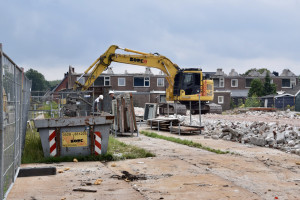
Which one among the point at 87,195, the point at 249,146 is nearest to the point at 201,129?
the point at 249,146

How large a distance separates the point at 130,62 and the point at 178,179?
61.7 ft

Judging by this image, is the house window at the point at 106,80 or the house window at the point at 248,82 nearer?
the house window at the point at 106,80

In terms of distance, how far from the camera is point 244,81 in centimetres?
6003

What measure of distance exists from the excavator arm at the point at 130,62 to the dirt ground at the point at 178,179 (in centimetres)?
1430

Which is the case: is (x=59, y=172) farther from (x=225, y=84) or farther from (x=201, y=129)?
(x=225, y=84)

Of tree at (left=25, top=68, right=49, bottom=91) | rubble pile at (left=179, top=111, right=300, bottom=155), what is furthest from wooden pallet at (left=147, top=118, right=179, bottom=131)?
tree at (left=25, top=68, right=49, bottom=91)

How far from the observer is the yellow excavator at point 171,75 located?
941 inches

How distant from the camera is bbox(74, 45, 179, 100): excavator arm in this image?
933 inches

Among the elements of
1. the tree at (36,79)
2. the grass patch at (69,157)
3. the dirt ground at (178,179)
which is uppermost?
the tree at (36,79)

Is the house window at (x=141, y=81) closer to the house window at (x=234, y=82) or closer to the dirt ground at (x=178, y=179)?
the house window at (x=234, y=82)

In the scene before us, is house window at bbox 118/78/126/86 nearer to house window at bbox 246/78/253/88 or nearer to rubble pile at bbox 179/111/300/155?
house window at bbox 246/78/253/88

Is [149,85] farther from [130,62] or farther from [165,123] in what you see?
[165,123]

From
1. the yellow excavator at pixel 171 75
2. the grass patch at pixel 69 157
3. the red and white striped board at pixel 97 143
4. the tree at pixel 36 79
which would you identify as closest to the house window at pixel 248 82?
the yellow excavator at pixel 171 75

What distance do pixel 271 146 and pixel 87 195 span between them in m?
8.52
